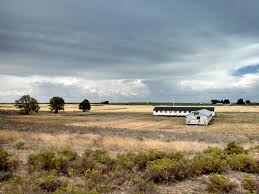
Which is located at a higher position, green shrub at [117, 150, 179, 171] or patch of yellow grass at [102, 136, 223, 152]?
green shrub at [117, 150, 179, 171]

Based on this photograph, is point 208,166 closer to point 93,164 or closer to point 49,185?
point 93,164

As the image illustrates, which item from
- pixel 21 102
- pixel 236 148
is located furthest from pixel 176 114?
pixel 236 148

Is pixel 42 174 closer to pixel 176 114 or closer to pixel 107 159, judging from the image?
pixel 107 159

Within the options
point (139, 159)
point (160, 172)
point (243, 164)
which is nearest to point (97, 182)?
point (160, 172)

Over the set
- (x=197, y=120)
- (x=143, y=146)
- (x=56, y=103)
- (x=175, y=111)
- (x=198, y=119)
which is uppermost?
(x=56, y=103)

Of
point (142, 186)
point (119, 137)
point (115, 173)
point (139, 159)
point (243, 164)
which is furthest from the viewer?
point (119, 137)

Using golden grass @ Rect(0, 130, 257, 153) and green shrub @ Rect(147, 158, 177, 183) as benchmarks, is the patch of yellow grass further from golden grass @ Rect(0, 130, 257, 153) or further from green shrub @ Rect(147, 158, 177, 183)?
green shrub @ Rect(147, 158, 177, 183)

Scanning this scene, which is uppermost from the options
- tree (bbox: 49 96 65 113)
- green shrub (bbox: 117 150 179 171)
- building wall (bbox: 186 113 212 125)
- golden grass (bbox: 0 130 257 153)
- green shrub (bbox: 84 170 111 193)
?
tree (bbox: 49 96 65 113)

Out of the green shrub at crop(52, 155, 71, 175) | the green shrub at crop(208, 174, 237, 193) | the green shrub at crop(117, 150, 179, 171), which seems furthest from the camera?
the green shrub at crop(117, 150, 179, 171)

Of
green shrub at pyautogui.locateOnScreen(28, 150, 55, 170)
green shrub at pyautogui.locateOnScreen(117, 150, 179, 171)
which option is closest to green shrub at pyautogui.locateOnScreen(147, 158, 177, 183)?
green shrub at pyautogui.locateOnScreen(117, 150, 179, 171)

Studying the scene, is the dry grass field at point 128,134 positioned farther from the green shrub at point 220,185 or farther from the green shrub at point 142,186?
the green shrub at point 220,185

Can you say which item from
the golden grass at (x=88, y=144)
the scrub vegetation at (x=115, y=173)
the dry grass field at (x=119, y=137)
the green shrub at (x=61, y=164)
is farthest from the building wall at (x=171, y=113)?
the green shrub at (x=61, y=164)

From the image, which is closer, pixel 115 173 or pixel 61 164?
pixel 115 173

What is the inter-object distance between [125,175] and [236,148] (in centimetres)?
1011
